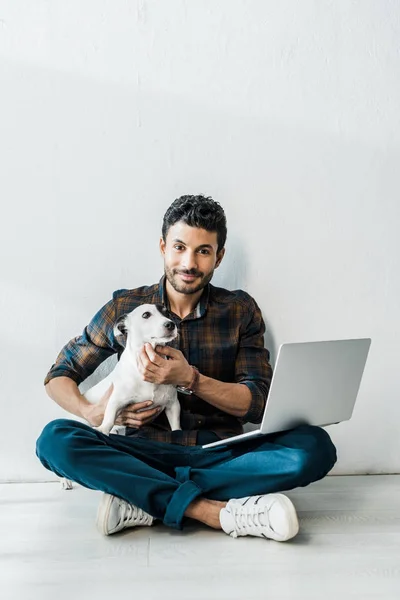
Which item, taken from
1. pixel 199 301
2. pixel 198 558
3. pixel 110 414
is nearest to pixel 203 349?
pixel 199 301

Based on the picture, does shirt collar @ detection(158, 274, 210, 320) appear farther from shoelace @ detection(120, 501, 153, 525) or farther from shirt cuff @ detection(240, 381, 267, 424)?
shoelace @ detection(120, 501, 153, 525)

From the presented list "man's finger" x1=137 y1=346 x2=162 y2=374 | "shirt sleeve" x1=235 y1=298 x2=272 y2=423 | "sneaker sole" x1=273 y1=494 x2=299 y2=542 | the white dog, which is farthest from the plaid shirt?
"sneaker sole" x1=273 y1=494 x2=299 y2=542

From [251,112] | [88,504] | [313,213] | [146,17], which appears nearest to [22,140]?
[146,17]

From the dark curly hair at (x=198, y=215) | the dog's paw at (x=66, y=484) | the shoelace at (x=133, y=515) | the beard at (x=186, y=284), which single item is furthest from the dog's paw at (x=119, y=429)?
the dark curly hair at (x=198, y=215)

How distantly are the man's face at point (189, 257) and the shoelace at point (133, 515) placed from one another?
0.68 meters

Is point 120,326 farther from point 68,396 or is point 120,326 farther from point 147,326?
point 68,396

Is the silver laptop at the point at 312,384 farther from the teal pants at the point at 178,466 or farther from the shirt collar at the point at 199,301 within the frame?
the shirt collar at the point at 199,301

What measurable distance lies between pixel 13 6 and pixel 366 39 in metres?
1.24

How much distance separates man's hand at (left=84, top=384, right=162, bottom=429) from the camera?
7.12 ft

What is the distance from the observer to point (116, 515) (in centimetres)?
188

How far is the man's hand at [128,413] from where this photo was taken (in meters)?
2.17

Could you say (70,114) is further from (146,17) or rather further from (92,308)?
(92,308)

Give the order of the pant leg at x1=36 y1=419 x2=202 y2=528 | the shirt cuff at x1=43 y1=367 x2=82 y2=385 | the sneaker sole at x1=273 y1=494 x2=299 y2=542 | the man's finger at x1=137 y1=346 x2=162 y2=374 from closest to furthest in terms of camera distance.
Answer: the sneaker sole at x1=273 y1=494 x2=299 y2=542 → the pant leg at x1=36 y1=419 x2=202 y2=528 → the man's finger at x1=137 y1=346 x2=162 y2=374 → the shirt cuff at x1=43 y1=367 x2=82 y2=385

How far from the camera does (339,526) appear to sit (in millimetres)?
1967
